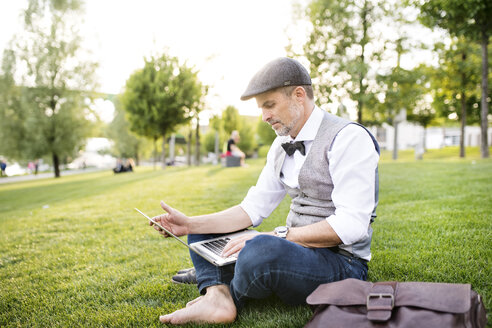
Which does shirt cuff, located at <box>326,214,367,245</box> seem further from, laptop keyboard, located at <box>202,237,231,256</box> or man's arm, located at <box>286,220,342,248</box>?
laptop keyboard, located at <box>202,237,231,256</box>

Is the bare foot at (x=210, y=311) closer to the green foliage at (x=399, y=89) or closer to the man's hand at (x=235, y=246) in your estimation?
the man's hand at (x=235, y=246)

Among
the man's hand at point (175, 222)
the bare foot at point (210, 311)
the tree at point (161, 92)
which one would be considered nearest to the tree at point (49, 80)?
the tree at point (161, 92)

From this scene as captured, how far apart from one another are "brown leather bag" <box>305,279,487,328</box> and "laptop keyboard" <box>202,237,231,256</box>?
32.3 inches

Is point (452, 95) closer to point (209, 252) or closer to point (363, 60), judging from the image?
point (363, 60)

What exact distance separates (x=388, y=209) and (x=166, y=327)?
406 centimetres

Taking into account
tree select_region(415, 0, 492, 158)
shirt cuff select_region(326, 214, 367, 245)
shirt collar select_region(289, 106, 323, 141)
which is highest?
tree select_region(415, 0, 492, 158)

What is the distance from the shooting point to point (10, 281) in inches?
133

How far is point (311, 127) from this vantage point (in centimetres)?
219

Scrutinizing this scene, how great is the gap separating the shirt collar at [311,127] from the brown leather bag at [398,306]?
0.90 meters

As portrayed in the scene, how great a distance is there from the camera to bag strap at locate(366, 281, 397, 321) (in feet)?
4.74

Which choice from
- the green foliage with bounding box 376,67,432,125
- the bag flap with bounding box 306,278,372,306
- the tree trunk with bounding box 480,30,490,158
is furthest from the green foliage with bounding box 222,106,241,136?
the bag flap with bounding box 306,278,372,306

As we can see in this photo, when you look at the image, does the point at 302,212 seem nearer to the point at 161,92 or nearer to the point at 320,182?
the point at 320,182

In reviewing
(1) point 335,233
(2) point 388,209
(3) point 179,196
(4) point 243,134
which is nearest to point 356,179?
(1) point 335,233

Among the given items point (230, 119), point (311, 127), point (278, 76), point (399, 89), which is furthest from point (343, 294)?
point (230, 119)
